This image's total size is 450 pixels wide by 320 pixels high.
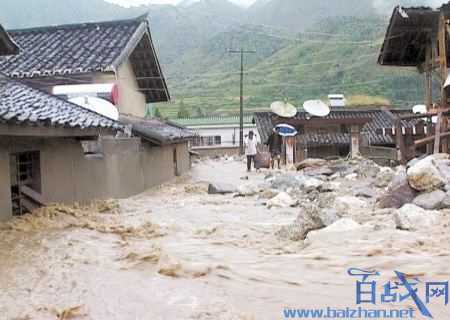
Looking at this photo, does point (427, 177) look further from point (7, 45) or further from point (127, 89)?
point (127, 89)

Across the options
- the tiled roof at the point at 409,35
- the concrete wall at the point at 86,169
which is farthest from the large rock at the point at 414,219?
the tiled roof at the point at 409,35

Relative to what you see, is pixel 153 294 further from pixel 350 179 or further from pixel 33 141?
pixel 350 179

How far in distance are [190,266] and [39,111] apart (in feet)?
14.8

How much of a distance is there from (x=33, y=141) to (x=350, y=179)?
8.89m

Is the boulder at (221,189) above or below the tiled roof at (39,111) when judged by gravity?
below

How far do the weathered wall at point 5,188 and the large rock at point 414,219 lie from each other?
6.06 meters

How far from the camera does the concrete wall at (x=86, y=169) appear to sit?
804 centimetres

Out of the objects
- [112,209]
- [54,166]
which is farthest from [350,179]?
[54,166]

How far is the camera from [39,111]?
26.7 feet

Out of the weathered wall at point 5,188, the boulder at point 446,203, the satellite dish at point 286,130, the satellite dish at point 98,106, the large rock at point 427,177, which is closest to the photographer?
the boulder at point 446,203

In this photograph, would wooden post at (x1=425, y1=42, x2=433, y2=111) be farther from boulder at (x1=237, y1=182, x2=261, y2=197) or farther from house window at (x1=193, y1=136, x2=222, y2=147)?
house window at (x1=193, y1=136, x2=222, y2=147)

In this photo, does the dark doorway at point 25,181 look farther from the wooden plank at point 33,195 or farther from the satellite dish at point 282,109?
the satellite dish at point 282,109

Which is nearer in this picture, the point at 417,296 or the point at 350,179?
the point at 417,296

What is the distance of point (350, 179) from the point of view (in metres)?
13.7
